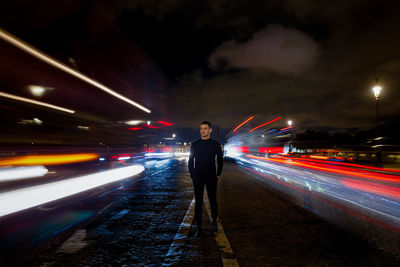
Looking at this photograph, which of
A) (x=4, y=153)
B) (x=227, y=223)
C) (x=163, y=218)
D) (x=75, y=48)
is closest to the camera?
(x=227, y=223)

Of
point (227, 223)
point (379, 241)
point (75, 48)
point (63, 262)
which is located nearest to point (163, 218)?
point (227, 223)

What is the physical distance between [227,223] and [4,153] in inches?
258

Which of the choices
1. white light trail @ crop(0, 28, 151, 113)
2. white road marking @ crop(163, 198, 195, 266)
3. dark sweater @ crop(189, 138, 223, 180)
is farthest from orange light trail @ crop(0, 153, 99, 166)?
dark sweater @ crop(189, 138, 223, 180)

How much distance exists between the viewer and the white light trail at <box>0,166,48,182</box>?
9248 millimetres

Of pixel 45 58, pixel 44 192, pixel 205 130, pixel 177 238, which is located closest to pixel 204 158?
pixel 205 130

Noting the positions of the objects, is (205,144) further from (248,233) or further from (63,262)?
(63,262)

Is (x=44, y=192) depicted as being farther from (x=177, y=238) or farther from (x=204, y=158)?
(x=204, y=158)

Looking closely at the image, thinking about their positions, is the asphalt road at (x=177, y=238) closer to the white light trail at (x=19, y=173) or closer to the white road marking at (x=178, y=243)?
the white road marking at (x=178, y=243)

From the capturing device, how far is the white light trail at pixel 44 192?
17.7 feet

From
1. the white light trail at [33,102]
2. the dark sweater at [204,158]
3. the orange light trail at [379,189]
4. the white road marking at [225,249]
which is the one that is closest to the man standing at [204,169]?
the dark sweater at [204,158]

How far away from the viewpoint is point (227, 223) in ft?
16.4

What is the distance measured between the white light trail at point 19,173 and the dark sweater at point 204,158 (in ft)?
25.1

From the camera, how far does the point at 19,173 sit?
33.5 feet

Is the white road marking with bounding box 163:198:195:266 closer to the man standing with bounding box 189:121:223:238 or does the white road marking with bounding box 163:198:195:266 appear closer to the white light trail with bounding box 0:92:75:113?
the man standing with bounding box 189:121:223:238
